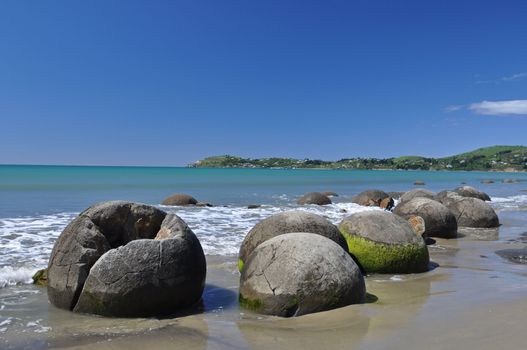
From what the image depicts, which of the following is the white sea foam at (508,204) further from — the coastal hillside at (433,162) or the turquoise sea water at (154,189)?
the coastal hillside at (433,162)

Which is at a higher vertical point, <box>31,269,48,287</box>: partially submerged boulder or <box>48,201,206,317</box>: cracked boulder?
<box>48,201,206,317</box>: cracked boulder

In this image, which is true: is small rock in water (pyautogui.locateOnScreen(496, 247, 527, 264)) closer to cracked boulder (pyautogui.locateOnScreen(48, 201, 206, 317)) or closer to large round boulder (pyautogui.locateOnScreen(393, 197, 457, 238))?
large round boulder (pyautogui.locateOnScreen(393, 197, 457, 238))

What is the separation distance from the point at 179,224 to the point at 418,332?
11.2 feet

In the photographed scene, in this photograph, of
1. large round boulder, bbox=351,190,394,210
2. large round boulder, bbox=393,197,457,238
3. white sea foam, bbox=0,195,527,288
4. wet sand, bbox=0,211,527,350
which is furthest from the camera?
large round boulder, bbox=351,190,394,210

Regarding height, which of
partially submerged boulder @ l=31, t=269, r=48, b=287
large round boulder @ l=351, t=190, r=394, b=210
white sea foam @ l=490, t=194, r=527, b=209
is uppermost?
partially submerged boulder @ l=31, t=269, r=48, b=287

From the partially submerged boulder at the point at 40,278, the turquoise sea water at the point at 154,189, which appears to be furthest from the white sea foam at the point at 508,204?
the partially submerged boulder at the point at 40,278

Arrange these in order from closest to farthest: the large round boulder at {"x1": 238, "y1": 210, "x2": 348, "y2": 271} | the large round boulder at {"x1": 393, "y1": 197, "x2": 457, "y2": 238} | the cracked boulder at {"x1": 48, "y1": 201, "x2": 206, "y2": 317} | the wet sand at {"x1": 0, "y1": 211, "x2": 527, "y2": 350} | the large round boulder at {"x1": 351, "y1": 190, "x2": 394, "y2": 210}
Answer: the wet sand at {"x1": 0, "y1": 211, "x2": 527, "y2": 350}, the cracked boulder at {"x1": 48, "y1": 201, "x2": 206, "y2": 317}, the large round boulder at {"x1": 238, "y1": 210, "x2": 348, "y2": 271}, the large round boulder at {"x1": 393, "y1": 197, "x2": 457, "y2": 238}, the large round boulder at {"x1": 351, "y1": 190, "x2": 394, "y2": 210}

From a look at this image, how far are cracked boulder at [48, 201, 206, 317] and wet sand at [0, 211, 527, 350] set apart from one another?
222 millimetres

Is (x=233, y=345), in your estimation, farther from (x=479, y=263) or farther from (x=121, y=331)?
(x=479, y=263)

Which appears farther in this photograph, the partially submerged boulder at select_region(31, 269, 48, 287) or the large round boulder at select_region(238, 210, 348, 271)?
the large round boulder at select_region(238, 210, 348, 271)

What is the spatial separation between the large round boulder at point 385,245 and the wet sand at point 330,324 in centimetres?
89

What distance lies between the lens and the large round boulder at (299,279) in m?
6.02

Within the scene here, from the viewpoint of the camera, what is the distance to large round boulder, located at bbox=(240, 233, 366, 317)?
19.7ft

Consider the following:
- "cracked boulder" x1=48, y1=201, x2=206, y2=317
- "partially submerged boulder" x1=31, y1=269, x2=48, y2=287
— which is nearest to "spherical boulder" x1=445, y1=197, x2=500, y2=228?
"cracked boulder" x1=48, y1=201, x2=206, y2=317
